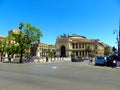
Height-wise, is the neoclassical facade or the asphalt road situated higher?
the neoclassical facade

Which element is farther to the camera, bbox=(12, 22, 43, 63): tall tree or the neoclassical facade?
the neoclassical facade

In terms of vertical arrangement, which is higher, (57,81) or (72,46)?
(72,46)

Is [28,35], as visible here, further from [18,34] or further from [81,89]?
[81,89]

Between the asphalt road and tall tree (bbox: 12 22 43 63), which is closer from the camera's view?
the asphalt road

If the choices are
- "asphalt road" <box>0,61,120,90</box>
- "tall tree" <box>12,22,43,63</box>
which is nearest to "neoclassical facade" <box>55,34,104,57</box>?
"tall tree" <box>12,22,43,63</box>

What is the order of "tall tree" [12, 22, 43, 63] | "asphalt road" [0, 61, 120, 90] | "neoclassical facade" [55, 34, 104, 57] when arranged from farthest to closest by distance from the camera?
"neoclassical facade" [55, 34, 104, 57], "tall tree" [12, 22, 43, 63], "asphalt road" [0, 61, 120, 90]

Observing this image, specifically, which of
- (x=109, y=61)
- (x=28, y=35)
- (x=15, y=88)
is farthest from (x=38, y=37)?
(x=15, y=88)

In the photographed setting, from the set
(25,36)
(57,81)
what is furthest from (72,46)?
(57,81)

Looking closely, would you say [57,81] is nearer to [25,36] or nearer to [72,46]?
[25,36]

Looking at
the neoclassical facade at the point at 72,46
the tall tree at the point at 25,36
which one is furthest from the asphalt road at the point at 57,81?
the neoclassical facade at the point at 72,46

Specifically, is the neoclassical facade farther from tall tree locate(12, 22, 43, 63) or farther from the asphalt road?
the asphalt road

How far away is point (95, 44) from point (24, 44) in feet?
421

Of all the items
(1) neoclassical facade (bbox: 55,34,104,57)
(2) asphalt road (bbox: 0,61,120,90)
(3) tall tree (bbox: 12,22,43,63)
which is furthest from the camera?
(1) neoclassical facade (bbox: 55,34,104,57)

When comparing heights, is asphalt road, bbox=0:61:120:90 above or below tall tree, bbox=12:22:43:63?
below
